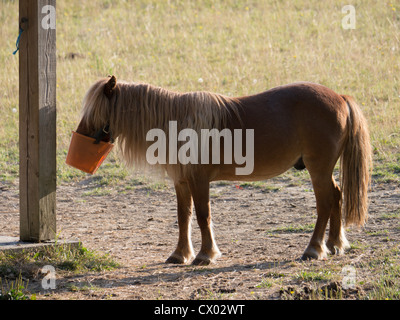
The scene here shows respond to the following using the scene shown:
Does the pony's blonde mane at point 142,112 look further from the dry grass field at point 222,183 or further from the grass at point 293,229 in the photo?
the grass at point 293,229

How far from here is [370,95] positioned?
1016 cm

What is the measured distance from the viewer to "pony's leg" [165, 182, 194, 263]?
16.1 feet

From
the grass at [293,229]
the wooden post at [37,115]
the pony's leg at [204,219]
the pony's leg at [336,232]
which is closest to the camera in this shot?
the wooden post at [37,115]

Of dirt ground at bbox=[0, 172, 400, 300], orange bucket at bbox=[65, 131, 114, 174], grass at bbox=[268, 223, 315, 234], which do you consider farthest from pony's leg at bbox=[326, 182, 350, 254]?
orange bucket at bbox=[65, 131, 114, 174]

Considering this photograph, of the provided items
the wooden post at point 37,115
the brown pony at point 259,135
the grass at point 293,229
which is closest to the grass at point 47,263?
the wooden post at point 37,115

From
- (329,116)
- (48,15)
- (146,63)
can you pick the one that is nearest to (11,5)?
(146,63)

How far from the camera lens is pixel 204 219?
480 cm

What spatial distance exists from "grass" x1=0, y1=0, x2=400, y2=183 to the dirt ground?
44.5 inches

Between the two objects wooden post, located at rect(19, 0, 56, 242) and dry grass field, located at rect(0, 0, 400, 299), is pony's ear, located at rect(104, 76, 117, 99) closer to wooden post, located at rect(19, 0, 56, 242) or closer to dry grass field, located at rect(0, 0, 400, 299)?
wooden post, located at rect(19, 0, 56, 242)

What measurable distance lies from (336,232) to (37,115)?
2.78m

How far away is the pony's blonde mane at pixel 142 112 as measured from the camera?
15.1 feet

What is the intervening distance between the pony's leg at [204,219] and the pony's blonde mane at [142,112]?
48 centimetres

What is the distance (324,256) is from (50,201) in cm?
237
